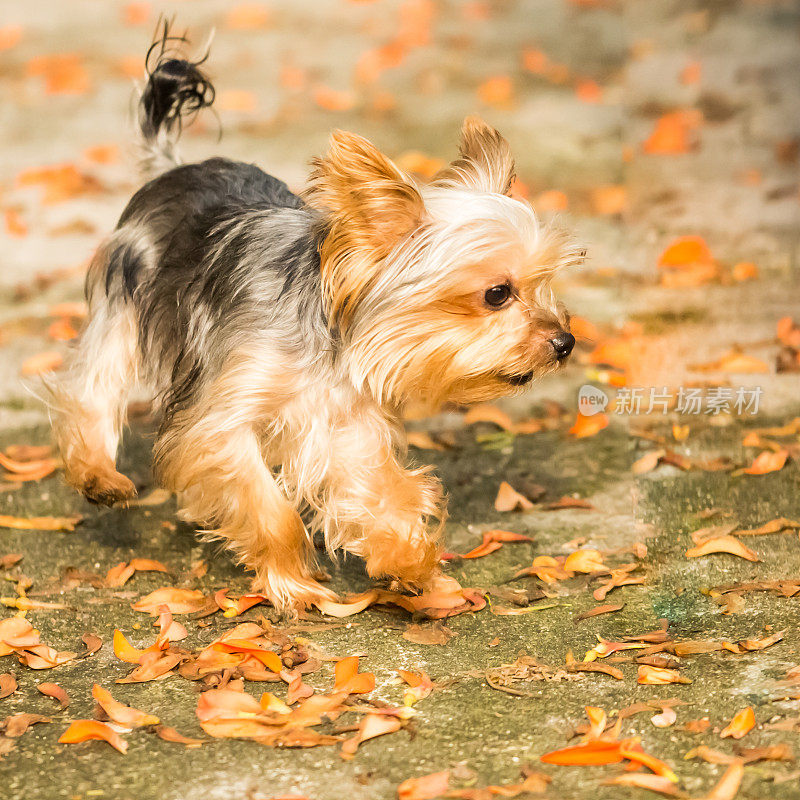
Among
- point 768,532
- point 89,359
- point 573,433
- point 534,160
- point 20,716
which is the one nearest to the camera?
point 20,716

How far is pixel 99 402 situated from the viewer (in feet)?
15.1

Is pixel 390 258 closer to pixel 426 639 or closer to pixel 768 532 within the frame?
pixel 426 639

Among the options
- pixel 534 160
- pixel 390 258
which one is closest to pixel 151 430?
pixel 390 258

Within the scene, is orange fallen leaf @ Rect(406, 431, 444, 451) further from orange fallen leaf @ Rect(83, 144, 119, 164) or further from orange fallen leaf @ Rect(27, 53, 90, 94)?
orange fallen leaf @ Rect(27, 53, 90, 94)

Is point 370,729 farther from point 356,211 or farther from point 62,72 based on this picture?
point 62,72

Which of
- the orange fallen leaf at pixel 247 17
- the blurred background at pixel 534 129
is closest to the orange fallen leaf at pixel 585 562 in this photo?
A: the blurred background at pixel 534 129

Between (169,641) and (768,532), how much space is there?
7.58ft

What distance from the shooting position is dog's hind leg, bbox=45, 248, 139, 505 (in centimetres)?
453

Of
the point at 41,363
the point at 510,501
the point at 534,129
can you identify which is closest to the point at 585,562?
the point at 510,501

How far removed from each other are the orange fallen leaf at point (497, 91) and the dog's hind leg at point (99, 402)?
6.35 metres

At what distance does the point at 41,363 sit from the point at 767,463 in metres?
3.92

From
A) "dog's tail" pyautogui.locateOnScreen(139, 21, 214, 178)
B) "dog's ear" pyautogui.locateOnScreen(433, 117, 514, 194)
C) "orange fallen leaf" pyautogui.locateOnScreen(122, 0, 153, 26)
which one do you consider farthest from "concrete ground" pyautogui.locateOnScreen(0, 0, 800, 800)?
"dog's ear" pyautogui.locateOnScreen(433, 117, 514, 194)

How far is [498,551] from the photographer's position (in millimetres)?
4422

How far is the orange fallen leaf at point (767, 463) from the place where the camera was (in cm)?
482
